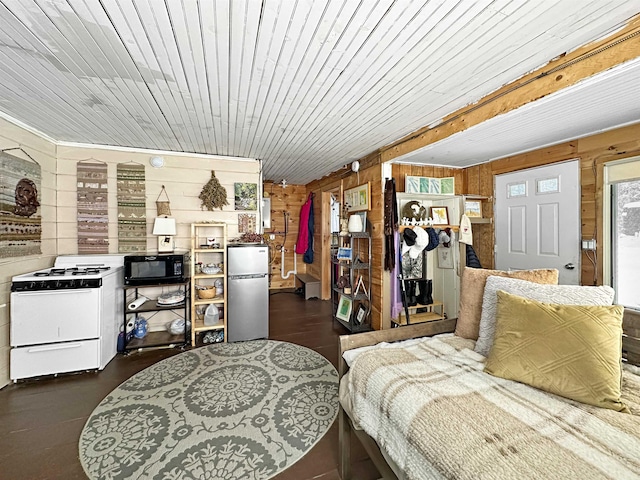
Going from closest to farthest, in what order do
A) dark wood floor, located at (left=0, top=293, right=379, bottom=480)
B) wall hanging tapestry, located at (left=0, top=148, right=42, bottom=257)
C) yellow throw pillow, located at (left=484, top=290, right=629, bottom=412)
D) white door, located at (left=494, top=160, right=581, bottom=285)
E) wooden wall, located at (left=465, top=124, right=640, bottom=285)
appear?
yellow throw pillow, located at (left=484, top=290, right=629, bottom=412)
dark wood floor, located at (left=0, top=293, right=379, bottom=480)
wall hanging tapestry, located at (left=0, top=148, right=42, bottom=257)
wooden wall, located at (left=465, top=124, right=640, bottom=285)
white door, located at (left=494, top=160, right=581, bottom=285)

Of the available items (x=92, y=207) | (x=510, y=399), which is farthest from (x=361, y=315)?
(x=92, y=207)

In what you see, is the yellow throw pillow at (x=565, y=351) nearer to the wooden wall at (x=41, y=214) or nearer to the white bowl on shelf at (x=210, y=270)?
the white bowl on shelf at (x=210, y=270)

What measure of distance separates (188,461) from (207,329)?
1.82 meters

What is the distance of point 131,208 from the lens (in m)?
3.46

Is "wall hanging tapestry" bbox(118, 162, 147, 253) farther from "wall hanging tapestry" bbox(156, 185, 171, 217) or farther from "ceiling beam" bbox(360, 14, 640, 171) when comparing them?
"ceiling beam" bbox(360, 14, 640, 171)

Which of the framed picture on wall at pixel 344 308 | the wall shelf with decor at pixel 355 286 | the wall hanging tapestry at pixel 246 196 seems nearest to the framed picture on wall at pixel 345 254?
the wall shelf with decor at pixel 355 286

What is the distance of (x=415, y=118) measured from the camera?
8.23ft

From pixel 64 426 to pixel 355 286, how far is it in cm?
315

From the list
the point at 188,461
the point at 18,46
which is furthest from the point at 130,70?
the point at 188,461

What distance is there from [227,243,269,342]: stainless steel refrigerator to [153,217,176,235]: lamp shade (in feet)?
2.60

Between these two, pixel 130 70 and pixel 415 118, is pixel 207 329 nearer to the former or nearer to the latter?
pixel 130 70

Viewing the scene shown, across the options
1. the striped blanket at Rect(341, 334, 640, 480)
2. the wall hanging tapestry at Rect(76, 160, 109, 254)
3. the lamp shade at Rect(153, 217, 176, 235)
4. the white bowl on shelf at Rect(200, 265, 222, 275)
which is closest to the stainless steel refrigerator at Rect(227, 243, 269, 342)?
the white bowl on shelf at Rect(200, 265, 222, 275)

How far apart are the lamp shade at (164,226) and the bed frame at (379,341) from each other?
2801 millimetres

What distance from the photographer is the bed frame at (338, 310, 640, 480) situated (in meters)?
1.27
